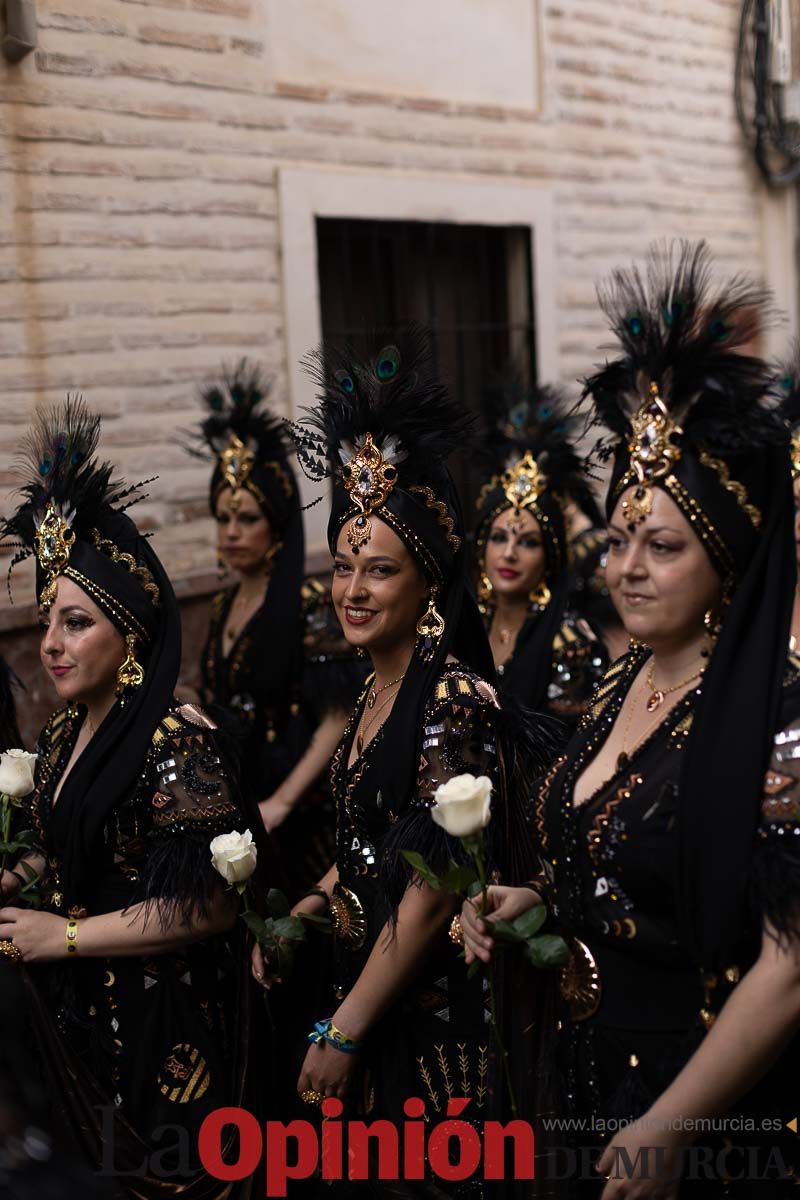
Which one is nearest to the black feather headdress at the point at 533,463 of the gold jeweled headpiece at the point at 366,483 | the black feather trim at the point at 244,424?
the black feather trim at the point at 244,424

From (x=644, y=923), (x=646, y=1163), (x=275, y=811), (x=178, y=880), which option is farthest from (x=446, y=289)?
(x=646, y=1163)

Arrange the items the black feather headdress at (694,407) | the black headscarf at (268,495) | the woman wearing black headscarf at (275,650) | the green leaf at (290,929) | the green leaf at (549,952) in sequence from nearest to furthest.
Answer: the black feather headdress at (694,407) < the green leaf at (549,952) < the green leaf at (290,929) < the woman wearing black headscarf at (275,650) < the black headscarf at (268,495)

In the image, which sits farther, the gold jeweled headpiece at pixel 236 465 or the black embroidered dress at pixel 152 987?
the gold jeweled headpiece at pixel 236 465

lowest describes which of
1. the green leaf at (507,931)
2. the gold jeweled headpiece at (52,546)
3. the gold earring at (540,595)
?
the green leaf at (507,931)

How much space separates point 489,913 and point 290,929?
621 millimetres

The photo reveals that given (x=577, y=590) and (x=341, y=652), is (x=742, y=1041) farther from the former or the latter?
(x=577, y=590)

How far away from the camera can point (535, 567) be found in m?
5.47

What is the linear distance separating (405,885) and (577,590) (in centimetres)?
306

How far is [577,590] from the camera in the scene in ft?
19.8

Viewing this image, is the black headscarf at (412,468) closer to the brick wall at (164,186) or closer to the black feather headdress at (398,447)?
the black feather headdress at (398,447)

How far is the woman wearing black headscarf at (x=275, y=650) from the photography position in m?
5.43

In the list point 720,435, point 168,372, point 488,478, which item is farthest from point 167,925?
point 168,372

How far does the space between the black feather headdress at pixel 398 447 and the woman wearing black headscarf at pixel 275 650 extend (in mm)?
1960

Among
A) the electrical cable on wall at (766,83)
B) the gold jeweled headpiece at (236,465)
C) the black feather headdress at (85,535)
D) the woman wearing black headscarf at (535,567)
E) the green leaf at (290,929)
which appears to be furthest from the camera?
the electrical cable on wall at (766,83)
